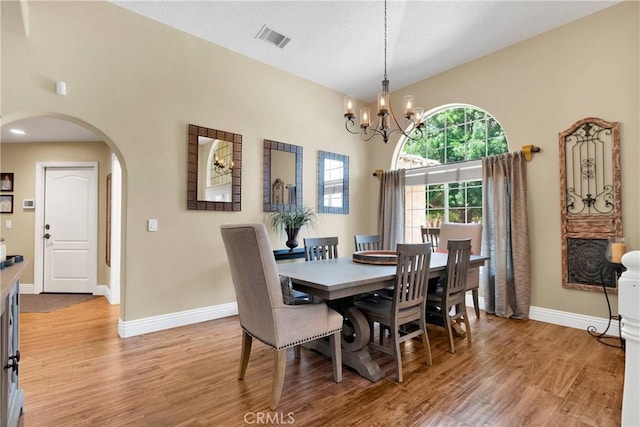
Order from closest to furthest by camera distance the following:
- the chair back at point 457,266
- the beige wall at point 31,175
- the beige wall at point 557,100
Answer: the chair back at point 457,266
the beige wall at point 557,100
the beige wall at point 31,175

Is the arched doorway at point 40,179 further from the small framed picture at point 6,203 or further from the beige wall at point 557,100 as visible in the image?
the beige wall at point 557,100

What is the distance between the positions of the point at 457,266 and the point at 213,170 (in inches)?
110

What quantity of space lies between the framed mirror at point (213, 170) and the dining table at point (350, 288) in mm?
1519

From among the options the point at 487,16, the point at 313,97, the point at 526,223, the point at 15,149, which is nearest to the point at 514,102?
the point at 487,16

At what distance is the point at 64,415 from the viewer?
6.01 ft

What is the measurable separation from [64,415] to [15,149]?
5164mm

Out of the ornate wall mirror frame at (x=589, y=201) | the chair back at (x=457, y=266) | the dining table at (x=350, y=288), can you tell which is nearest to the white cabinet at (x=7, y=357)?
the dining table at (x=350, y=288)

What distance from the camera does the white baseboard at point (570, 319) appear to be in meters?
3.15

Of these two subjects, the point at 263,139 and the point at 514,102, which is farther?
the point at 263,139

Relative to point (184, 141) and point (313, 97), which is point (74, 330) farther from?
point (313, 97)

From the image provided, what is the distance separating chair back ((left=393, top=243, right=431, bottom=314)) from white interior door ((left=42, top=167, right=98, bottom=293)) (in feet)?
16.6

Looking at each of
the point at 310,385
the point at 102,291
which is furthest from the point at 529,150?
the point at 102,291

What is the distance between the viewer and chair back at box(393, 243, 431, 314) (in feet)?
7.31

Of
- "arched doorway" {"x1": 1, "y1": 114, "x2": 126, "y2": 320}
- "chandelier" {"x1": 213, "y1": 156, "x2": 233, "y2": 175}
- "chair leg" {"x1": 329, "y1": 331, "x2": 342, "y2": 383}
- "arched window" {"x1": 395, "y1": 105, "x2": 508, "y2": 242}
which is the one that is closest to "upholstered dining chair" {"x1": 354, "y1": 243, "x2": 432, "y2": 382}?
"chair leg" {"x1": 329, "y1": 331, "x2": 342, "y2": 383}
